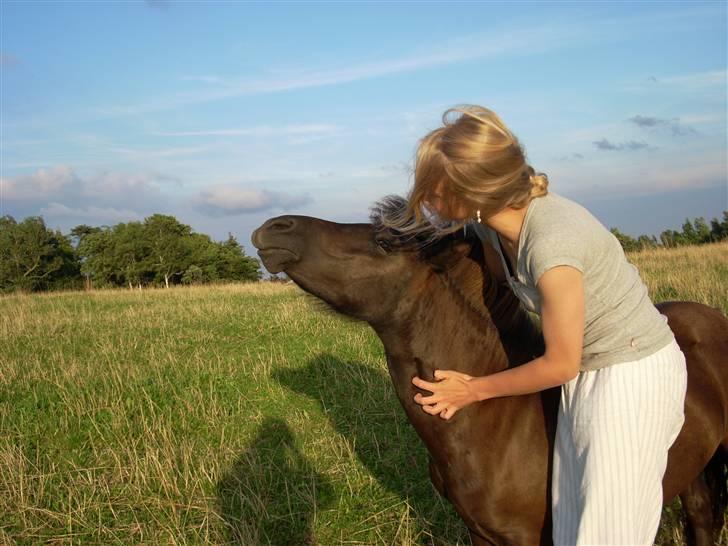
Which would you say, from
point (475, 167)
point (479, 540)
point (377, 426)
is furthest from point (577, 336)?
point (377, 426)

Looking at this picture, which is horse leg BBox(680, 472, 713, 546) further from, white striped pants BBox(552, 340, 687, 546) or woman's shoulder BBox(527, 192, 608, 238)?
woman's shoulder BBox(527, 192, 608, 238)

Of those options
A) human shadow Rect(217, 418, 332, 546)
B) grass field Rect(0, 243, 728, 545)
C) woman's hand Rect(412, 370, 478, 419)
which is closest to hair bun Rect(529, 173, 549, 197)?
woman's hand Rect(412, 370, 478, 419)

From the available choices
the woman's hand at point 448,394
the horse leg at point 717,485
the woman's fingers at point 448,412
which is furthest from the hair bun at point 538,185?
the horse leg at point 717,485

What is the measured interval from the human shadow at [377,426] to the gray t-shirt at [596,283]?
6.87 ft

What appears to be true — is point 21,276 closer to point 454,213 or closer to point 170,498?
point 170,498

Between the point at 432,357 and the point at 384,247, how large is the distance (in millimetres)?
491

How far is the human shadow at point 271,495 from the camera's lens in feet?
12.7

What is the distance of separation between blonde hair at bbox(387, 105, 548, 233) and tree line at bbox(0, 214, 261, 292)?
4265 cm

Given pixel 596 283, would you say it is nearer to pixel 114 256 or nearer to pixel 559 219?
pixel 559 219

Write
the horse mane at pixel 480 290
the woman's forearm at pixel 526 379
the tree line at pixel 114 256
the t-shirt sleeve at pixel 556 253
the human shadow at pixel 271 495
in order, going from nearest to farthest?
the t-shirt sleeve at pixel 556 253
the woman's forearm at pixel 526 379
the horse mane at pixel 480 290
the human shadow at pixel 271 495
the tree line at pixel 114 256

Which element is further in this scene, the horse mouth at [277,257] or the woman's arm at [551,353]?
the horse mouth at [277,257]

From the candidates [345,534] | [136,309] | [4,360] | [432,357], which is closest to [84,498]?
[345,534]

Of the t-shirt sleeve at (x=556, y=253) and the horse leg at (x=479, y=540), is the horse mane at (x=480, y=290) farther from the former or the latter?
the horse leg at (x=479, y=540)

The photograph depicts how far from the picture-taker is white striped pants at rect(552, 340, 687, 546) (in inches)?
81.4
